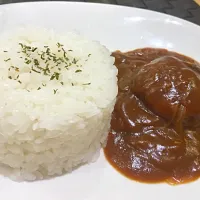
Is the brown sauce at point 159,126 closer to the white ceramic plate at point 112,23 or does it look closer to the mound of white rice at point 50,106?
the mound of white rice at point 50,106

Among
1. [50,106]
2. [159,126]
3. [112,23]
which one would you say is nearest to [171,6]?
[112,23]

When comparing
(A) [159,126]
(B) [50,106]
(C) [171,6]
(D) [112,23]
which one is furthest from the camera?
(C) [171,6]

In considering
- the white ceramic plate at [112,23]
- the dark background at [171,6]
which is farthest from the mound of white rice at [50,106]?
the dark background at [171,6]

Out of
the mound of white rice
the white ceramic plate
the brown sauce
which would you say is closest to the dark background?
the white ceramic plate

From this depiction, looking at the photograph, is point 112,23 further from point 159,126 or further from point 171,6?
point 159,126

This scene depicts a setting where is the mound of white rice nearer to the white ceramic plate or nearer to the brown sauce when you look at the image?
the brown sauce
